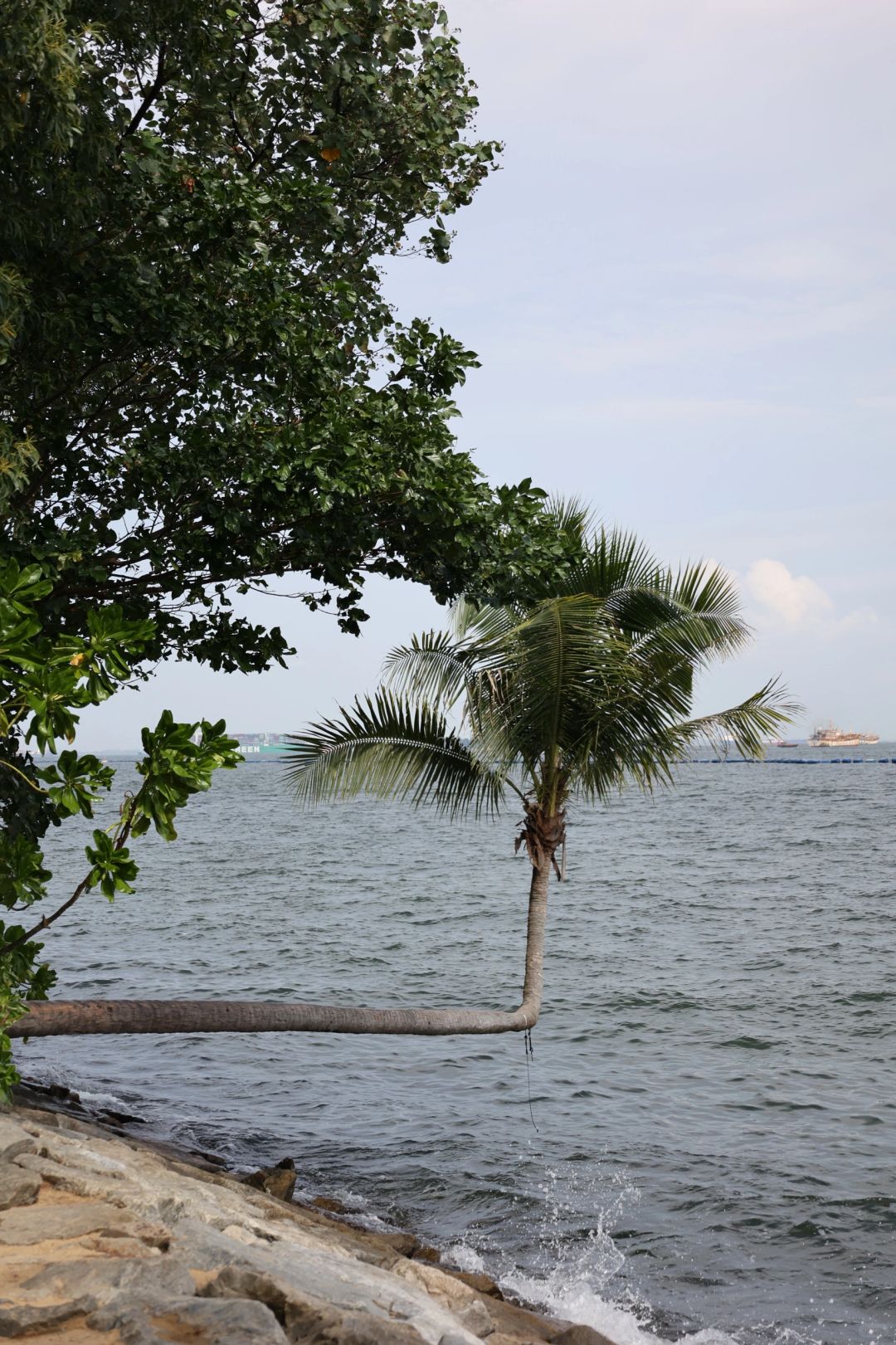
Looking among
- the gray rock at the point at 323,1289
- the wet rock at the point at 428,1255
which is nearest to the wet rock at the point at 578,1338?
the gray rock at the point at 323,1289

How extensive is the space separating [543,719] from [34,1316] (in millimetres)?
7783

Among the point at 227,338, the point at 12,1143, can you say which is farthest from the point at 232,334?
the point at 12,1143

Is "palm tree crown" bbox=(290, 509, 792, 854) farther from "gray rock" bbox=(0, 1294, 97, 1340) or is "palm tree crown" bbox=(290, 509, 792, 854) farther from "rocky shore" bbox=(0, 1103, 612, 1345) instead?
"gray rock" bbox=(0, 1294, 97, 1340)

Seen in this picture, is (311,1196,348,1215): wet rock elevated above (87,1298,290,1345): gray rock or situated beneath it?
situated beneath

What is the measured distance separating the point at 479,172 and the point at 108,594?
186 inches

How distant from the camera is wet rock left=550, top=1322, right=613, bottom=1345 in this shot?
296 inches

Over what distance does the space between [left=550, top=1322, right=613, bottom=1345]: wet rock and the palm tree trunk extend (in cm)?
325

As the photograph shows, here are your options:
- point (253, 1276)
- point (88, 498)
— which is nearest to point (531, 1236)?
point (253, 1276)

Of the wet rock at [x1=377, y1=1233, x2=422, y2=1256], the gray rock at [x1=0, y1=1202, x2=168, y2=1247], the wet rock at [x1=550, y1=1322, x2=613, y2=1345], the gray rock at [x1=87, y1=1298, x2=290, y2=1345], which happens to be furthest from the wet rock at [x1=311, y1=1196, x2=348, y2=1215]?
the gray rock at [x1=87, y1=1298, x2=290, y2=1345]

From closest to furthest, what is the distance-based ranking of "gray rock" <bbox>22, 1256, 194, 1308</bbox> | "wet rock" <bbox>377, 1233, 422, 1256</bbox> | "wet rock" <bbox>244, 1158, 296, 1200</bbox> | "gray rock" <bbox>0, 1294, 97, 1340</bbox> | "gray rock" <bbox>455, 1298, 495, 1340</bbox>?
1. "gray rock" <bbox>0, 1294, 97, 1340</bbox>
2. "gray rock" <bbox>22, 1256, 194, 1308</bbox>
3. "gray rock" <bbox>455, 1298, 495, 1340</bbox>
4. "wet rock" <bbox>377, 1233, 422, 1256</bbox>
5. "wet rock" <bbox>244, 1158, 296, 1200</bbox>

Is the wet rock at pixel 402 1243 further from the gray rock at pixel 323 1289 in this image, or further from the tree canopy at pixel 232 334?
the tree canopy at pixel 232 334

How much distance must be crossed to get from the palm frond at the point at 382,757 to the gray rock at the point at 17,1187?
6.03 meters

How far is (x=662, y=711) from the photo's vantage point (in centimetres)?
1173

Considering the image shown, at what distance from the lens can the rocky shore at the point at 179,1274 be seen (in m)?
4.43
